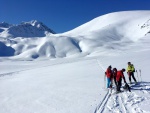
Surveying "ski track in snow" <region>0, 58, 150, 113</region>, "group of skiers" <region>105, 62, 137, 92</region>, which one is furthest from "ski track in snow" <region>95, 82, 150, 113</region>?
"group of skiers" <region>105, 62, 137, 92</region>

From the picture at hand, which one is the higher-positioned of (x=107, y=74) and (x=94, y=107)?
(x=107, y=74)

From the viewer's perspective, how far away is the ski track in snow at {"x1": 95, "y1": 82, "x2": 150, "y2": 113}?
11.1 metres

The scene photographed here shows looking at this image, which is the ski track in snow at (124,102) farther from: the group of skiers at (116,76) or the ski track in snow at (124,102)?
the group of skiers at (116,76)

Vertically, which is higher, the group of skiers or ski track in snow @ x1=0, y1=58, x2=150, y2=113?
the group of skiers

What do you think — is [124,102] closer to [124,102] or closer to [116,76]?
[124,102]

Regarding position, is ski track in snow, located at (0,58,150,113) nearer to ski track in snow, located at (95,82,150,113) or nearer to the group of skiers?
ski track in snow, located at (95,82,150,113)

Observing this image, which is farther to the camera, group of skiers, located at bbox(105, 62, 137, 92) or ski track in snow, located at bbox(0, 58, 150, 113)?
group of skiers, located at bbox(105, 62, 137, 92)

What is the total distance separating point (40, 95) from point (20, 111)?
3560 millimetres

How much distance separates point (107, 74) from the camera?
17.1 m

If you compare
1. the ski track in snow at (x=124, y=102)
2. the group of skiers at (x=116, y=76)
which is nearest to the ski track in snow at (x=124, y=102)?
the ski track in snow at (x=124, y=102)

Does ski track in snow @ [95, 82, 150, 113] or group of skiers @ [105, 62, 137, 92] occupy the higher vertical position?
group of skiers @ [105, 62, 137, 92]

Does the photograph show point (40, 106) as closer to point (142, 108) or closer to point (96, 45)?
point (142, 108)

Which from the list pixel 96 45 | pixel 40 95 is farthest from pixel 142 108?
pixel 96 45

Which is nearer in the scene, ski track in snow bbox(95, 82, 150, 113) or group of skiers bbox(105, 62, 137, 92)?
ski track in snow bbox(95, 82, 150, 113)
